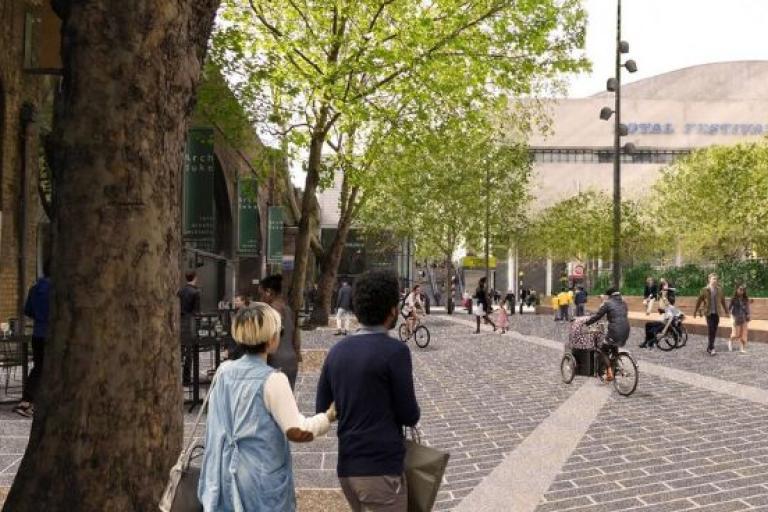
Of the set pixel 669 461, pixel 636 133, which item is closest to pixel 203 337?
pixel 669 461

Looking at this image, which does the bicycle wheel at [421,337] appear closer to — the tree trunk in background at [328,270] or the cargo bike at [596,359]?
the tree trunk in background at [328,270]

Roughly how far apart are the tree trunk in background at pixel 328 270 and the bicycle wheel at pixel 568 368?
9.01 metres

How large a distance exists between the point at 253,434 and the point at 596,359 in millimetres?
10886

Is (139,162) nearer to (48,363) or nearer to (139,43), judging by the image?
(139,43)

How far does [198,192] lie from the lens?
20.7m

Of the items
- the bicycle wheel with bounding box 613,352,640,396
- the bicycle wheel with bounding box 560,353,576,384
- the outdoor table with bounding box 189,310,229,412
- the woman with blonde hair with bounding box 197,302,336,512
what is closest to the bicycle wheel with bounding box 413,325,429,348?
the bicycle wheel with bounding box 560,353,576,384

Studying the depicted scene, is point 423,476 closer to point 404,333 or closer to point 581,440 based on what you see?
point 581,440

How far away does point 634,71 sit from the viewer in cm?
2881

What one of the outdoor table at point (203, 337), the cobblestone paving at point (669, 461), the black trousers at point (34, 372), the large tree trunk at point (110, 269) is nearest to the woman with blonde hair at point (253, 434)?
the large tree trunk at point (110, 269)

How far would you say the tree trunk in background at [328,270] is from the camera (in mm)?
22750

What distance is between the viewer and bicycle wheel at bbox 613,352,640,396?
1269cm

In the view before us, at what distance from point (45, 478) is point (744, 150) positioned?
4887 centimetres

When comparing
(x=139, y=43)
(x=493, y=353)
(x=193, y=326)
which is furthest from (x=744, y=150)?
(x=139, y=43)

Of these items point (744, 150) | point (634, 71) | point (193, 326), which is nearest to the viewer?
point (193, 326)
